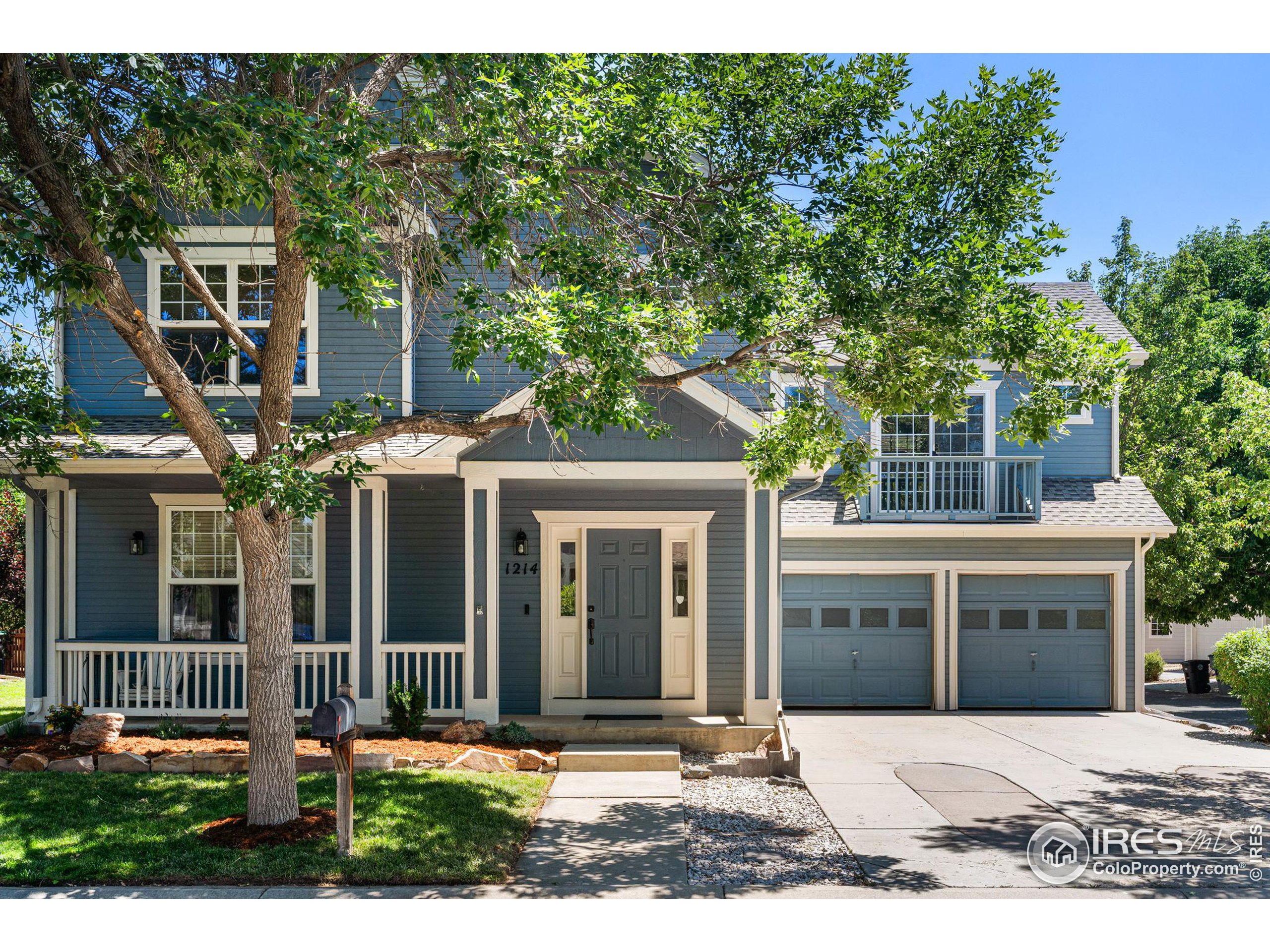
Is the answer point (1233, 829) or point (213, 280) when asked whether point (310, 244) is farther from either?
point (1233, 829)

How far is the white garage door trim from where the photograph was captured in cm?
1473

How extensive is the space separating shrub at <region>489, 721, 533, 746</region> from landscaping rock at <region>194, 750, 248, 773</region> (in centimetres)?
246

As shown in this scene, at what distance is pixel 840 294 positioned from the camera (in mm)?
7051

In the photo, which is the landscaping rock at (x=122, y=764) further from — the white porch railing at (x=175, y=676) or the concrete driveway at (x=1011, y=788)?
the concrete driveway at (x=1011, y=788)

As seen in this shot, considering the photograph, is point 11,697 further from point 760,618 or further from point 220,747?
point 760,618

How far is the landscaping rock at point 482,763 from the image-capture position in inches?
356

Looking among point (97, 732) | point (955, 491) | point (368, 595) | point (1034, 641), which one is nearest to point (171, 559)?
point (97, 732)

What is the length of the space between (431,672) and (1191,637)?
19.6 meters

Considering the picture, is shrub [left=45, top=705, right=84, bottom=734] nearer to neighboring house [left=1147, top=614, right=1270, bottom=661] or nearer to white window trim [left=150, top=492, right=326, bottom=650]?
white window trim [left=150, top=492, right=326, bottom=650]

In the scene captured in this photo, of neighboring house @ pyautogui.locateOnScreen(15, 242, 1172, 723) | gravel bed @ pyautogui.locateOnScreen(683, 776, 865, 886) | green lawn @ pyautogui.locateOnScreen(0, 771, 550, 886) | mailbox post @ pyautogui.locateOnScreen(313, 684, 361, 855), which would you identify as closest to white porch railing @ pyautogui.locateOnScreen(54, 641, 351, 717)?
neighboring house @ pyautogui.locateOnScreen(15, 242, 1172, 723)

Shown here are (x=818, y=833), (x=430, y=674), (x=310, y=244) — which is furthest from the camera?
(x=430, y=674)

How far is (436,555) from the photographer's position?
38.0 ft

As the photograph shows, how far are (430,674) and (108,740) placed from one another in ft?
10.2

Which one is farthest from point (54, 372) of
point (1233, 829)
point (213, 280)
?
point (1233, 829)
